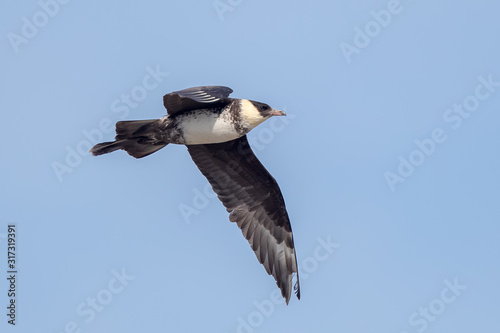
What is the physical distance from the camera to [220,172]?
42.3ft

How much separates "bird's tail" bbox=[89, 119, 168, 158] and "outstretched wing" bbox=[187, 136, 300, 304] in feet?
3.17

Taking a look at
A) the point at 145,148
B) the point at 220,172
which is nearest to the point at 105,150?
the point at 145,148

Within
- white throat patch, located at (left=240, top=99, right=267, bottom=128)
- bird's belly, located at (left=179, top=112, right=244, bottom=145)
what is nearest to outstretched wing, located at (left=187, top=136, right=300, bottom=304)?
bird's belly, located at (left=179, top=112, right=244, bottom=145)

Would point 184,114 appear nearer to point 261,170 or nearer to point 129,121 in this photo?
point 129,121

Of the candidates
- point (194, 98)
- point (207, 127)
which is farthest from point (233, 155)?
point (194, 98)

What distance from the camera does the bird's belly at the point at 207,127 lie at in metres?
11.6

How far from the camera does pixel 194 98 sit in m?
10.5

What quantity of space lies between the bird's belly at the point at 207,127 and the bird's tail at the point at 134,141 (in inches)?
17.4

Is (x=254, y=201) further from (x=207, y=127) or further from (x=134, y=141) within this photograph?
(x=134, y=141)

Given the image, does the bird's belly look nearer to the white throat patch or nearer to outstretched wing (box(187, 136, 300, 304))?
the white throat patch

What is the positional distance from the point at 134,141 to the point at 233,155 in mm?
1575

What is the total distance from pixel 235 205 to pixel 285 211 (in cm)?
78

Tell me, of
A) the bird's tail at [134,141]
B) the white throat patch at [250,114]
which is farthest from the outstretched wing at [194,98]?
the bird's tail at [134,141]

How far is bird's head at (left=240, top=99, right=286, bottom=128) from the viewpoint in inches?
457
